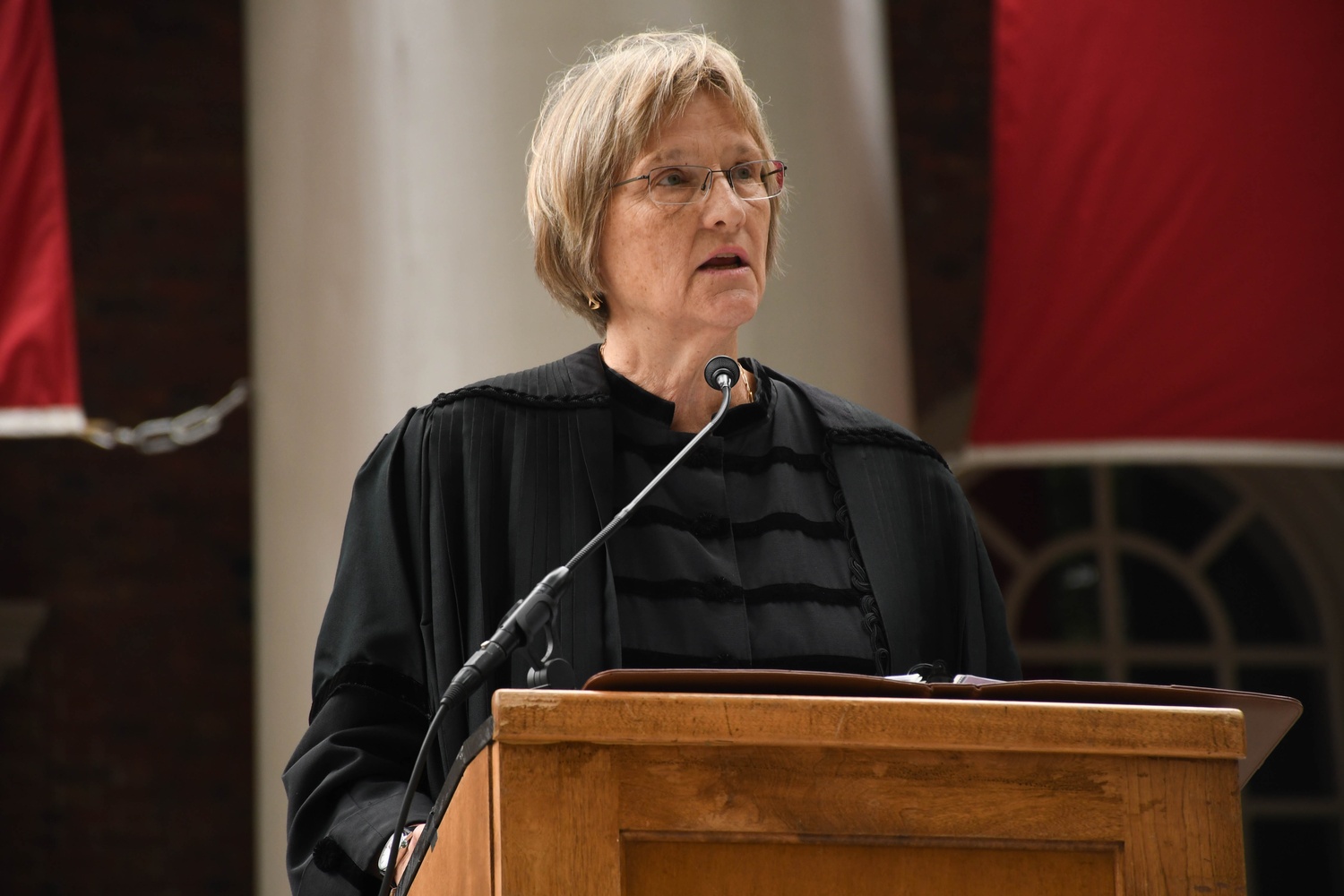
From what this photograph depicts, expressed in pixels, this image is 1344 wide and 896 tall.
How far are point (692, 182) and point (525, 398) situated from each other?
1.09 feet

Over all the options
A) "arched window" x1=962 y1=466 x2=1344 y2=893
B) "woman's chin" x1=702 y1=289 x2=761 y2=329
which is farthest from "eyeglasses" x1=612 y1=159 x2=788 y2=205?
"arched window" x1=962 y1=466 x2=1344 y2=893

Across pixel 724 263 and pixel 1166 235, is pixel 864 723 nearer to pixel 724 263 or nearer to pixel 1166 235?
pixel 724 263

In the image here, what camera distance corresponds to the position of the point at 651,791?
1.22 m

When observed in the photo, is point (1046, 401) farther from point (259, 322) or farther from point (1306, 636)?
point (1306, 636)

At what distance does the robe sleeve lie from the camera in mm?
1669

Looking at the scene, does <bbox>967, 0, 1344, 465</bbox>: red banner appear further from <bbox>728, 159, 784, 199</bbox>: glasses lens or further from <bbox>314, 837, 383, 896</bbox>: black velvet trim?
<bbox>314, 837, 383, 896</bbox>: black velvet trim

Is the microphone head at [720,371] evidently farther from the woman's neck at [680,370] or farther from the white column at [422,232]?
the white column at [422,232]

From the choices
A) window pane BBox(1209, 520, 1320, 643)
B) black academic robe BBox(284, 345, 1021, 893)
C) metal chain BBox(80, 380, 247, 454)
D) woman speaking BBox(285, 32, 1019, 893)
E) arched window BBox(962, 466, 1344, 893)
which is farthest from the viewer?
window pane BBox(1209, 520, 1320, 643)

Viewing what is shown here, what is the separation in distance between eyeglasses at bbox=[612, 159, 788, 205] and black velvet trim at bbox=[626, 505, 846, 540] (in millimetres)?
381

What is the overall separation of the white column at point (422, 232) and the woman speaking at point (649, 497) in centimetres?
148

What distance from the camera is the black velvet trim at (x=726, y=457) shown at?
2.03m

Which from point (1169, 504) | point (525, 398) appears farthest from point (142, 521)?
point (525, 398)

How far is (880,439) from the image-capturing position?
213 cm

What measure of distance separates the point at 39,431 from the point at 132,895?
99.1 inches
